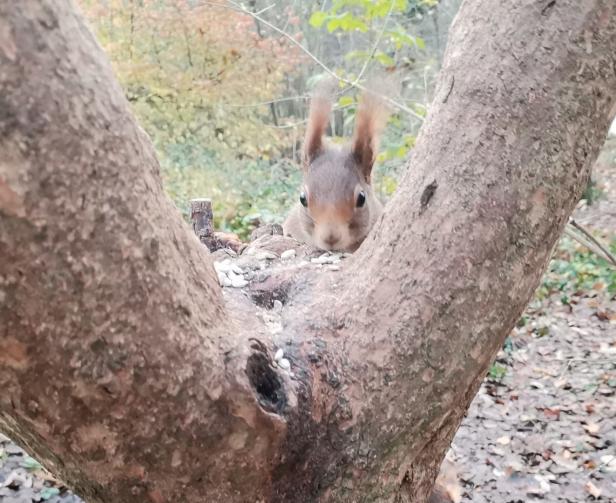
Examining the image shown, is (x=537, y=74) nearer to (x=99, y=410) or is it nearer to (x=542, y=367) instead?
(x=99, y=410)

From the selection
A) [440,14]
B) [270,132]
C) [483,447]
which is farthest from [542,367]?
[440,14]

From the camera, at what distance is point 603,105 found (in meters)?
0.92

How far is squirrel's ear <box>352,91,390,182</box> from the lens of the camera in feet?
5.17

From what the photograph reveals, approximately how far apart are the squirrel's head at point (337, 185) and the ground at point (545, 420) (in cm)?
140

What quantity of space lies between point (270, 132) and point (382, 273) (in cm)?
463

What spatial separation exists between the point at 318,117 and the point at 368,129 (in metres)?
0.14

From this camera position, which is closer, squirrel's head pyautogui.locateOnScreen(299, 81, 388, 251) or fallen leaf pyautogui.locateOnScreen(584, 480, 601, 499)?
squirrel's head pyautogui.locateOnScreen(299, 81, 388, 251)

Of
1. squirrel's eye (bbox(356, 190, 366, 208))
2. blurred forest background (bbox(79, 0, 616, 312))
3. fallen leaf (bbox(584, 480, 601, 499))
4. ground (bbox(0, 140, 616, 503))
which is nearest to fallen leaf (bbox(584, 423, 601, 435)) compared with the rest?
ground (bbox(0, 140, 616, 503))

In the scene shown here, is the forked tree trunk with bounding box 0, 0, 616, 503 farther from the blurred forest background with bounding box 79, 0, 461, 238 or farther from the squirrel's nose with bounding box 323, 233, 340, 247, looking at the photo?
the blurred forest background with bounding box 79, 0, 461, 238

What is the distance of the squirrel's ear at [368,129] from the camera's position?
5.17ft

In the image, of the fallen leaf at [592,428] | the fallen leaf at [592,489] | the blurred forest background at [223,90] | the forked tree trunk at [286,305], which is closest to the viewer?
the forked tree trunk at [286,305]

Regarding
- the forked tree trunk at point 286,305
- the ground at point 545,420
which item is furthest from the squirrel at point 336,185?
the ground at point 545,420

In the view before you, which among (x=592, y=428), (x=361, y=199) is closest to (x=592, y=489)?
(x=592, y=428)

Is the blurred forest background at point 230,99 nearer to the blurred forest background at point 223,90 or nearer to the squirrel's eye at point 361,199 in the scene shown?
the blurred forest background at point 223,90
